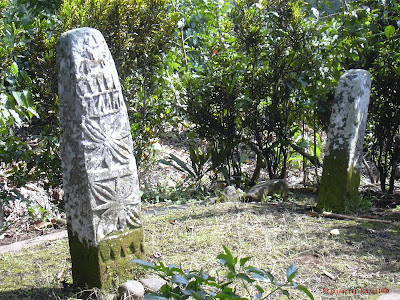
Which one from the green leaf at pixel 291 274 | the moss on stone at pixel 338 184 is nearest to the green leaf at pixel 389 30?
the moss on stone at pixel 338 184

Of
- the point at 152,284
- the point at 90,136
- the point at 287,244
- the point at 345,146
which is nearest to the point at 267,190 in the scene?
the point at 345,146

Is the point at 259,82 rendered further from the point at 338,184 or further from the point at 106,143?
the point at 106,143

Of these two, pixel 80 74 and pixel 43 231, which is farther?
pixel 43 231

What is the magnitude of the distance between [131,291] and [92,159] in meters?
0.87

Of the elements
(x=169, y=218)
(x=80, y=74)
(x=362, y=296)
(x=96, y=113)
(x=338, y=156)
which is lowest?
(x=362, y=296)

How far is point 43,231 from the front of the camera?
5.11 meters

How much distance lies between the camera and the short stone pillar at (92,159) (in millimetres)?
3084

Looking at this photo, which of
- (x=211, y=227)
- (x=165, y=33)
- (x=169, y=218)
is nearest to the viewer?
(x=211, y=227)

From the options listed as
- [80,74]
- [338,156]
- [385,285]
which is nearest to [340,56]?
[338,156]

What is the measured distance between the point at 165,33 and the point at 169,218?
2.38 metres

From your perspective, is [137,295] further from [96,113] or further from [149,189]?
[149,189]

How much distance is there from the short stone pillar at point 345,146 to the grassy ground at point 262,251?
0.40 meters

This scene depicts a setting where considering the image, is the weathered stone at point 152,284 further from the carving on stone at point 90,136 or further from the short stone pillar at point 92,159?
the carving on stone at point 90,136

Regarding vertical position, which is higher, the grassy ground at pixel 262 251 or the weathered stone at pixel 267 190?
the weathered stone at pixel 267 190
